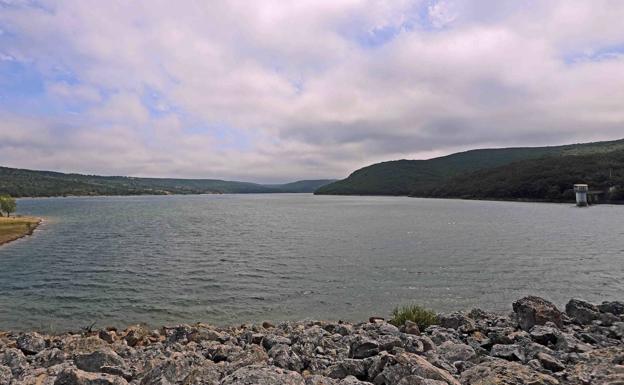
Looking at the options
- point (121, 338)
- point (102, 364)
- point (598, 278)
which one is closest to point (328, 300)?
point (121, 338)

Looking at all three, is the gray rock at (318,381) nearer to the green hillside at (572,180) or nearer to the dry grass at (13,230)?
the dry grass at (13,230)

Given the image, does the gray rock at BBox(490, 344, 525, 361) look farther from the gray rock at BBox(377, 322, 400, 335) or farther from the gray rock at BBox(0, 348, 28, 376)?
the gray rock at BBox(0, 348, 28, 376)

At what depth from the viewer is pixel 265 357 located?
11508 mm

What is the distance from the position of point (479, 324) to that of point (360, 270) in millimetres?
19597

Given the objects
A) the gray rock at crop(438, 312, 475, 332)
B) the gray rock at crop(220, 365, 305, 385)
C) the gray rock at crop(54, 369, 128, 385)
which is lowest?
the gray rock at crop(438, 312, 475, 332)

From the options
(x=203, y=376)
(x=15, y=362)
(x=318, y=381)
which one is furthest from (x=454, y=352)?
(x=15, y=362)

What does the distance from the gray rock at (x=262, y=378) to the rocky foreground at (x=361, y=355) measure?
2 centimetres

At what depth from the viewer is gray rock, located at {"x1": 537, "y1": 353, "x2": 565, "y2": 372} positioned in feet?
33.1

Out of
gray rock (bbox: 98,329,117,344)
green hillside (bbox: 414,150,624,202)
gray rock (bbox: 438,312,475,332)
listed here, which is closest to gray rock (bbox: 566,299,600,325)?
gray rock (bbox: 438,312,475,332)

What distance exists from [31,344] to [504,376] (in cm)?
1575

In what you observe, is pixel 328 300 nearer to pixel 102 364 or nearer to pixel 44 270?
pixel 102 364

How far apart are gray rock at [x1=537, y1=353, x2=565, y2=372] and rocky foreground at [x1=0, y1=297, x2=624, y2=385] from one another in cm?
3

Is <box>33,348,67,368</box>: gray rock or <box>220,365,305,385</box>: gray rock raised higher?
<box>220,365,305,385</box>: gray rock

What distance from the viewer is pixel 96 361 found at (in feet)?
34.4
